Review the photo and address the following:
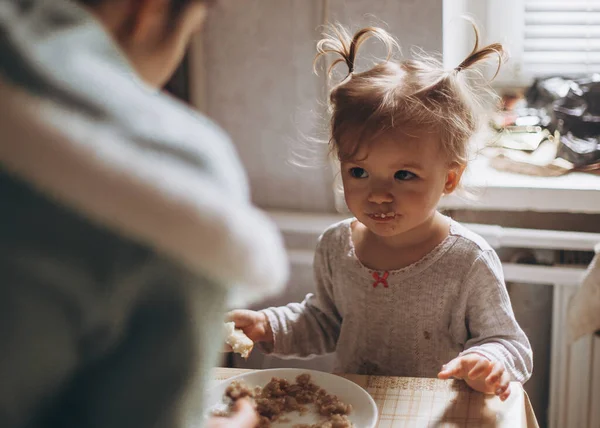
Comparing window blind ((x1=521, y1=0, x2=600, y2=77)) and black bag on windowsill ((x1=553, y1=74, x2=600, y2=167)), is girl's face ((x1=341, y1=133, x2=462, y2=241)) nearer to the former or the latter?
black bag on windowsill ((x1=553, y1=74, x2=600, y2=167))

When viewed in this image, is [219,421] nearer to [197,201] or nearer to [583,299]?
[197,201]

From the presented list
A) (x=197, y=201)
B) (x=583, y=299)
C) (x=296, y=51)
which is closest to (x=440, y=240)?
(x=583, y=299)

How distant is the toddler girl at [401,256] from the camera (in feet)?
3.96

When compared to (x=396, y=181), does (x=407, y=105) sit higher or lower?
higher

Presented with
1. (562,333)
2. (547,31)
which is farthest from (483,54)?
(547,31)

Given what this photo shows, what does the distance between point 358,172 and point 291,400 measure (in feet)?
1.34

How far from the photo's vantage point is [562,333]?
1.70m

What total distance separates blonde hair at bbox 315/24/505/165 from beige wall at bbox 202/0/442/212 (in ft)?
1.26

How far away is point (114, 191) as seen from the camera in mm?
443

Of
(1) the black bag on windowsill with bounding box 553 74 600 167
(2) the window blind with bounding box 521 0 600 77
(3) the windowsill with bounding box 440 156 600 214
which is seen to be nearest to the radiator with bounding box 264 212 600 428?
(3) the windowsill with bounding box 440 156 600 214

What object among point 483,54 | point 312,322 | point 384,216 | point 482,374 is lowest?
point 312,322

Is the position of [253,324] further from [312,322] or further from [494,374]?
[494,374]

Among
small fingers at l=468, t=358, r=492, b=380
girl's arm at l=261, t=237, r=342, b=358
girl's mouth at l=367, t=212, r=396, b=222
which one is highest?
girl's mouth at l=367, t=212, r=396, b=222

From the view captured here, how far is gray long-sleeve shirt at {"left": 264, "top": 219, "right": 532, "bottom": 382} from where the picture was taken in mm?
1247
